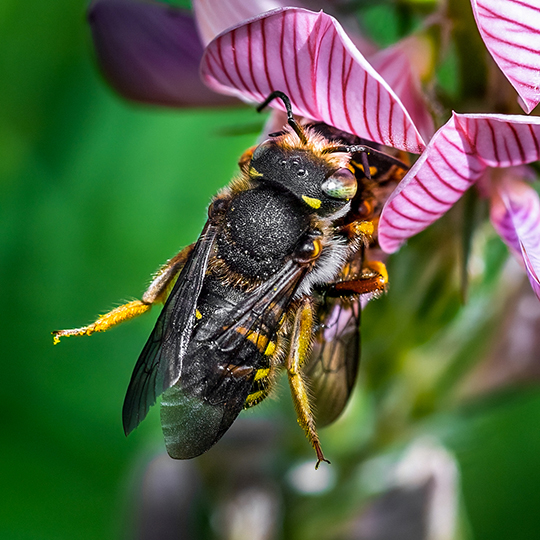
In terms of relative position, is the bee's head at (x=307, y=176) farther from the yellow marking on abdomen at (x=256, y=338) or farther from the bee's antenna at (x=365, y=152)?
the yellow marking on abdomen at (x=256, y=338)

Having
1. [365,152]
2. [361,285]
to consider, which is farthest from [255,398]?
[365,152]

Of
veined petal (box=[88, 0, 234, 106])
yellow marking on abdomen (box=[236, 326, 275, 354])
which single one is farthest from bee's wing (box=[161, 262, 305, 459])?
veined petal (box=[88, 0, 234, 106])

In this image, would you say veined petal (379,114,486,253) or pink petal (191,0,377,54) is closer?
veined petal (379,114,486,253)

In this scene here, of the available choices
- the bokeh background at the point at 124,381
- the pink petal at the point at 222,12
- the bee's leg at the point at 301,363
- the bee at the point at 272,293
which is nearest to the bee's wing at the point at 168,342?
the bee at the point at 272,293

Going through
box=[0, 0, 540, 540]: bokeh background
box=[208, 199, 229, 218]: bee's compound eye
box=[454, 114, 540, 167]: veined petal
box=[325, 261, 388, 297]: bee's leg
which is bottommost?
box=[0, 0, 540, 540]: bokeh background

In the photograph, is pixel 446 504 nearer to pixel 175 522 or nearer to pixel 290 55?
pixel 175 522

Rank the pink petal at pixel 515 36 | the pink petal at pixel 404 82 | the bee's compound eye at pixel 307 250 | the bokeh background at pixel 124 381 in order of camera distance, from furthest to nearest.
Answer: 1. the bokeh background at pixel 124 381
2. the pink petal at pixel 404 82
3. the bee's compound eye at pixel 307 250
4. the pink petal at pixel 515 36

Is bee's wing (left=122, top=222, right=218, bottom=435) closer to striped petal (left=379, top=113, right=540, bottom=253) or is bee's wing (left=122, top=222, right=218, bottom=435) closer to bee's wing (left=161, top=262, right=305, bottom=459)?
bee's wing (left=161, top=262, right=305, bottom=459)
